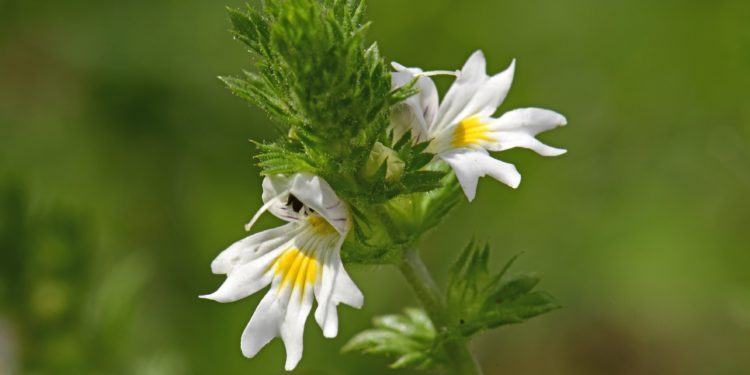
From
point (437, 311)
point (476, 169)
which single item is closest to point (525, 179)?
point (437, 311)

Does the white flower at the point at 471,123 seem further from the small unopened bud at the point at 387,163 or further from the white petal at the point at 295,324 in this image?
the white petal at the point at 295,324

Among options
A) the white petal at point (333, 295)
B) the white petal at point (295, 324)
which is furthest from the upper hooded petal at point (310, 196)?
the white petal at point (295, 324)

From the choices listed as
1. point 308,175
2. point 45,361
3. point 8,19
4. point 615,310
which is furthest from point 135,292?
point 8,19

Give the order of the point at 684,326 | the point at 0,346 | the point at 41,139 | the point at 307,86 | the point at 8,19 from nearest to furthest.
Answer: the point at 307,86
the point at 0,346
the point at 684,326
the point at 41,139
the point at 8,19

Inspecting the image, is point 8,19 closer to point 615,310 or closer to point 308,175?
point 615,310

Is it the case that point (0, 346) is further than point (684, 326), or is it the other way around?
point (684, 326)

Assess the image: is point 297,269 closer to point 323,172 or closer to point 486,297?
point 323,172
